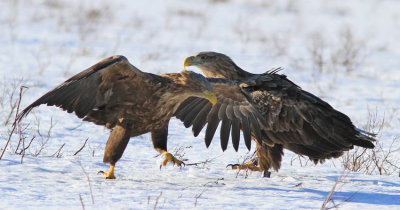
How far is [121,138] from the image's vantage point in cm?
519

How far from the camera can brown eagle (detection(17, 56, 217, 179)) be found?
5105 millimetres

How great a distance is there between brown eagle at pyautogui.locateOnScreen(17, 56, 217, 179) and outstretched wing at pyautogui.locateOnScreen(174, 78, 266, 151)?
426 millimetres

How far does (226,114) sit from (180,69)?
5202 mm

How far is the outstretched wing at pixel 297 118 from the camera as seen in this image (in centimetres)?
601

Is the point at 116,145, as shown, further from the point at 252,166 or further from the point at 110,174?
the point at 252,166

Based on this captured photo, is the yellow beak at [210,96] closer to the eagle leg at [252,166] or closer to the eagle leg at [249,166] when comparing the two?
the eagle leg at [252,166]

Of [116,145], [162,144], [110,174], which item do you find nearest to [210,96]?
[162,144]

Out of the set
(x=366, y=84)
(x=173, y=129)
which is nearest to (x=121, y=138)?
(x=173, y=129)

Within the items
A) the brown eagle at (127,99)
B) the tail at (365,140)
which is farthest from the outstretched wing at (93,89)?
the tail at (365,140)

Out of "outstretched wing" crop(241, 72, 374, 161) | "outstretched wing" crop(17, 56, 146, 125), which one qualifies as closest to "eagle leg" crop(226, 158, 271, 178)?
"outstretched wing" crop(241, 72, 374, 161)

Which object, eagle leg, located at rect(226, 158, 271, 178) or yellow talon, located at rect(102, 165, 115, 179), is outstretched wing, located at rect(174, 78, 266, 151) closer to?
eagle leg, located at rect(226, 158, 271, 178)

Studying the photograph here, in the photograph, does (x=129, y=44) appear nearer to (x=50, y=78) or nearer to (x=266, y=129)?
(x=50, y=78)

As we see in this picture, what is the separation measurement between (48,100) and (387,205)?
8.54 feet

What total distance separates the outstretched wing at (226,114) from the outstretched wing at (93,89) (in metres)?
0.84
